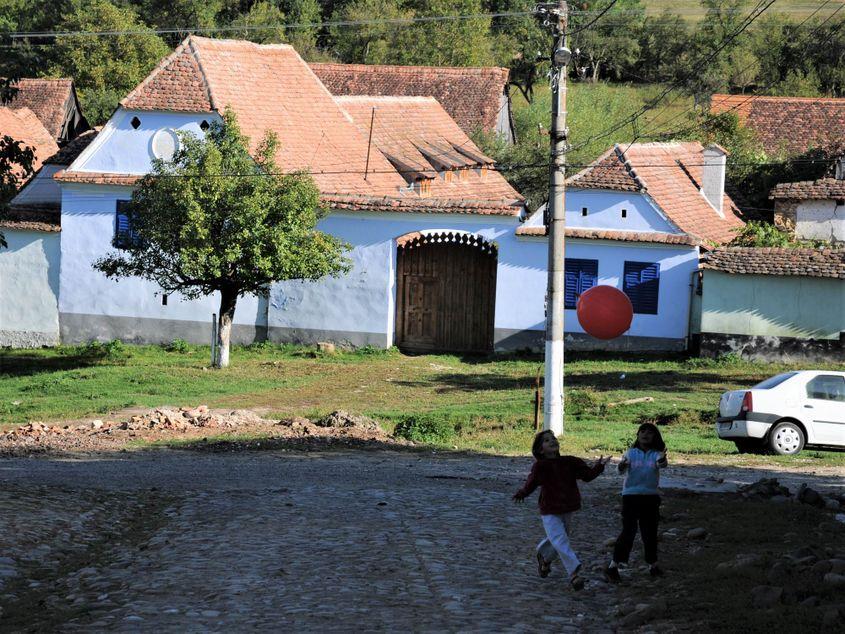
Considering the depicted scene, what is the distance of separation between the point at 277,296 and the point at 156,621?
82.6ft

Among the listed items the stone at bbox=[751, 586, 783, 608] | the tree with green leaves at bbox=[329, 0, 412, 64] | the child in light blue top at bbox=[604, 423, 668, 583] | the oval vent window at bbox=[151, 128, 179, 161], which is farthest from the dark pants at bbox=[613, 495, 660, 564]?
the tree with green leaves at bbox=[329, 0, 412, 64]

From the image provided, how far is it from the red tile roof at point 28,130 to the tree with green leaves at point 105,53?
8883mm

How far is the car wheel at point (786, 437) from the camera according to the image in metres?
19.6

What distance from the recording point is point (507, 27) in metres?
74.8

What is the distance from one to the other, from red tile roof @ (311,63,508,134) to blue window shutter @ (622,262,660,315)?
21.0 meters

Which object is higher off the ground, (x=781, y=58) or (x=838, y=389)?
(x=781, y=58)

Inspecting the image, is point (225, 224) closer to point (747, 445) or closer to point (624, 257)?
point (624, 257)

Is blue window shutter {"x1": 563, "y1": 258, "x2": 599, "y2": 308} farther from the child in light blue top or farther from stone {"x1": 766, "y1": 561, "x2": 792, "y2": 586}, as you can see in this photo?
stone {"x1": 766, "y1": 561, "x2": 792, "y2": 586}

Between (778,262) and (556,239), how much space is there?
11.5 m

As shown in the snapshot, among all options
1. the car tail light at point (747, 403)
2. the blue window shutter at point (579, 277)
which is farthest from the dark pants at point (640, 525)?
the blue window shutter at point (579, 277)

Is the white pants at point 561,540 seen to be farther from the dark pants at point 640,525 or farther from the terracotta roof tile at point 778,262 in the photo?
the terracotta roof tile at point 778,262

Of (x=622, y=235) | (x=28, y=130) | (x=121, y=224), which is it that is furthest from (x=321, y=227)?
(x=28, y=130)

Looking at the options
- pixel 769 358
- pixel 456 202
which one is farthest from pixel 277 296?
pixel 769 358

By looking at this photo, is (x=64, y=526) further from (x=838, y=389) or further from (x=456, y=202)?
(x=456, y=202)
